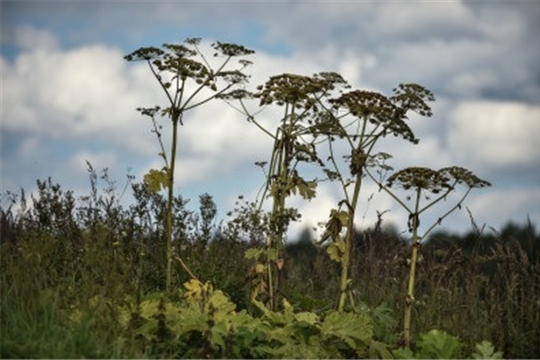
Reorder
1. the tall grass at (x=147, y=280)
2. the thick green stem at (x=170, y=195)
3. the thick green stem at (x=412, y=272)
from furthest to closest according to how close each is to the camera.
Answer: the thick green stem at (x=170, y=195), the thick green stem at (x=412, y=272), the tall grass at (x=147, y=280)

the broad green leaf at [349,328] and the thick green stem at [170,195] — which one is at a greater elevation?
the thick green stem at [170,195]

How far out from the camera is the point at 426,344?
7.24 metres

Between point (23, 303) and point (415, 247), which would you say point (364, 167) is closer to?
point (415, 247)

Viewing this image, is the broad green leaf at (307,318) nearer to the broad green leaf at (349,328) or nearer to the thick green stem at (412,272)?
the broad green leaf at (349,328)

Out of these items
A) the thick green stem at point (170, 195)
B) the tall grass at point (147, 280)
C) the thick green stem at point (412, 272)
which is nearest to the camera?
Answer: the tall grass at point (147, 280)

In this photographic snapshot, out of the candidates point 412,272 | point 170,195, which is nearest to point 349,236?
point 412,272

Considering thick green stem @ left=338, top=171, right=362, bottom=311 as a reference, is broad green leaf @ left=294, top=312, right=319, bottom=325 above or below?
below

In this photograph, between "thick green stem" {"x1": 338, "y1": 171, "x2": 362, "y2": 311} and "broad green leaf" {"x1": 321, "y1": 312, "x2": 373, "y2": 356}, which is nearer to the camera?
"broad green leaf" {"x1": 321, "y1": 312, "x2": 373, "y2": 356}

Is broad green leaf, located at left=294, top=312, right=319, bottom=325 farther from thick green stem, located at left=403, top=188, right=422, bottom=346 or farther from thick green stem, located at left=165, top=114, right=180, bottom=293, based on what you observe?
thick green stem, located at left=165, top=114, right=180, bottom=293

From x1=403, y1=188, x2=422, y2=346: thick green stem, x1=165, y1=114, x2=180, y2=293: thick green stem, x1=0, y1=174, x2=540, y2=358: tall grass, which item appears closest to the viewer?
x1=0, y1=174, x2=540, y2=358: tall grass

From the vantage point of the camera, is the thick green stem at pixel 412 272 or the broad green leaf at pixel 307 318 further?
the thick green stem at pixel 412 272

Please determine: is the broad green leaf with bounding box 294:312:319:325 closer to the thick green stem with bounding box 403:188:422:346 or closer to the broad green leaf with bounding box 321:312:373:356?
the broad green leaf with bounding box 321:312:373:356

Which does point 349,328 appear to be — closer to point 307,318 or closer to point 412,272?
point 307,318

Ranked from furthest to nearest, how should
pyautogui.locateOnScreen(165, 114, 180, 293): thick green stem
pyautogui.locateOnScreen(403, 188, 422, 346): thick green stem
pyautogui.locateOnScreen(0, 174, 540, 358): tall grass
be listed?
pyautogui.locateOnScreen(165, 114, 180, 293): thick green stem < pyautogui.locateOnScreen(403, 188, 422, 346): thick green stem < pyautogui.locateOnScreen(0, 174, 540, 358): tall grass
